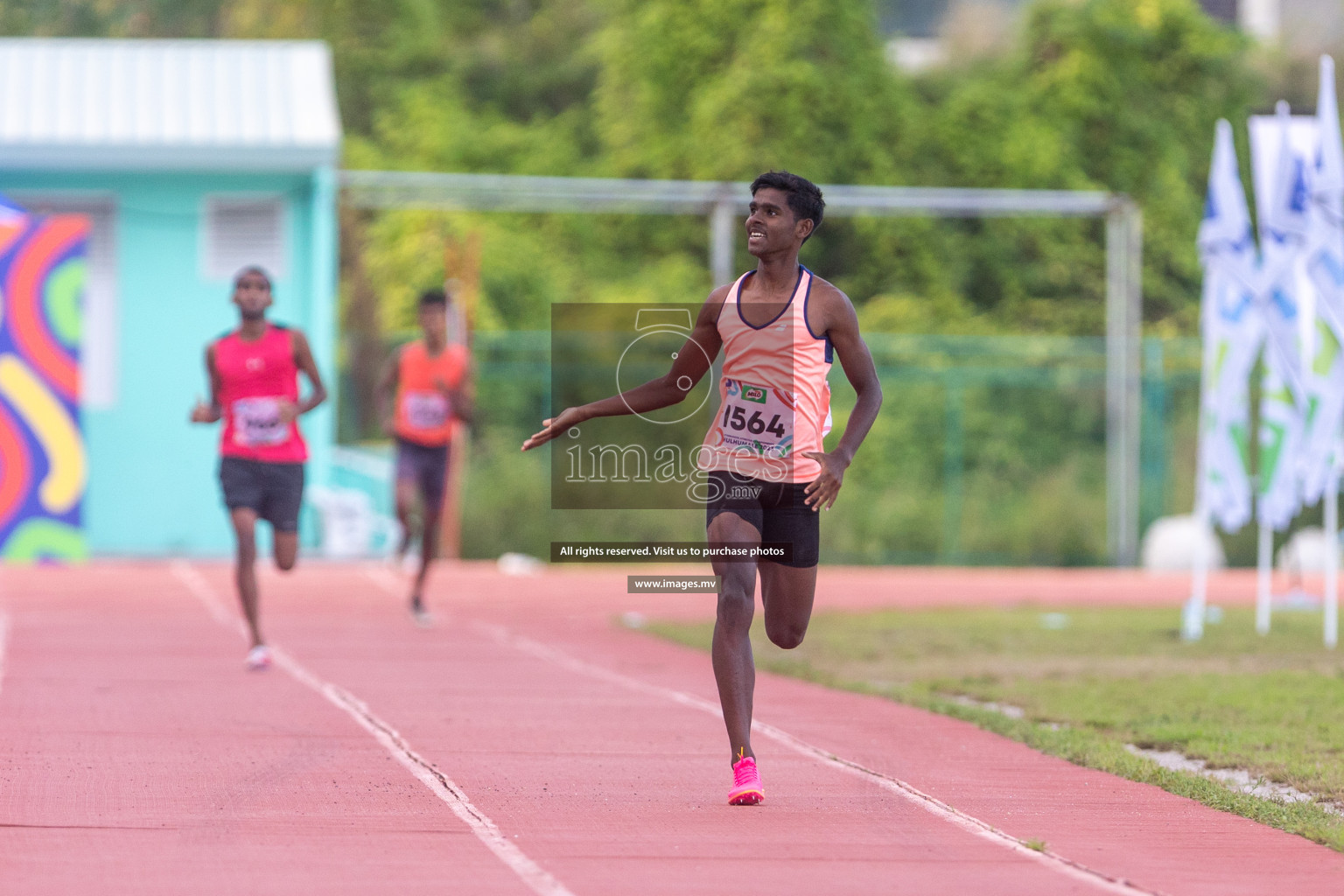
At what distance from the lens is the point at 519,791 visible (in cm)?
766

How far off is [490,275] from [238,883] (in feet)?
91.4

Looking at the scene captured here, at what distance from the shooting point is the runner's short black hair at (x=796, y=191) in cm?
754

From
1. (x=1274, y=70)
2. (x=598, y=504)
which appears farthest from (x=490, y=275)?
(x=1274, y=70)

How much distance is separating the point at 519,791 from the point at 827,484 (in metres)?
1.67

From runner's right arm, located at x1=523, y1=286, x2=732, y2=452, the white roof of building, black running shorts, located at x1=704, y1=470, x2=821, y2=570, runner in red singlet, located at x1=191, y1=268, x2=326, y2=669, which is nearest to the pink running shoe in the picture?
black running shorts, located at x1=704, y1=470, x2=821, y2=570

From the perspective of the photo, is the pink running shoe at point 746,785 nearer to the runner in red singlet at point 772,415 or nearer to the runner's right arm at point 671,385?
the runner in red singlet at point 772,415

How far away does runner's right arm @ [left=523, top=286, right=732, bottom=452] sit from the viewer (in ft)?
25.2

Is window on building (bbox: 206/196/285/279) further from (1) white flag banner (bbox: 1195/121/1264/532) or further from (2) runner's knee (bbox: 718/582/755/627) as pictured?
(2) runner's knee (bbox: 718/582/755/627)

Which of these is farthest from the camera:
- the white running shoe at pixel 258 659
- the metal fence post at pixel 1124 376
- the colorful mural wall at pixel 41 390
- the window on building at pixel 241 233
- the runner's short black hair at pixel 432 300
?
the metal fence post at pixel 1124 376

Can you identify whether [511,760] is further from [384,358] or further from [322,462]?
[384,358]

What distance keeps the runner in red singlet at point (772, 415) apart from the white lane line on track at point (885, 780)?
0.75 metres

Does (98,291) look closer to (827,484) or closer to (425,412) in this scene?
(425,412)

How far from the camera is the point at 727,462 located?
754 centimetres

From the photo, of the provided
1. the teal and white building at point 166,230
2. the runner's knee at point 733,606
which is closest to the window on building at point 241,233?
the teal and white building at point 166,230
